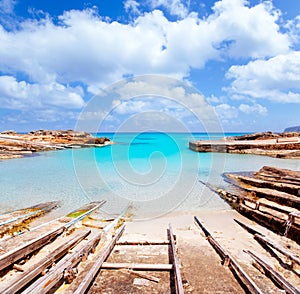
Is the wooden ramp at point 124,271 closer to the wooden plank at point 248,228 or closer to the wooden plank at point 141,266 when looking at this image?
the wooden plank at point 141,266

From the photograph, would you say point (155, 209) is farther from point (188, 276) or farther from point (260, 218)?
point (188, 276)

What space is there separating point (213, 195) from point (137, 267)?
928 cm

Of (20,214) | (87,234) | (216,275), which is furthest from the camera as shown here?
(20,214)

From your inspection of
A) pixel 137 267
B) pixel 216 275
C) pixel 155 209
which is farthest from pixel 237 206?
pixel 137 267

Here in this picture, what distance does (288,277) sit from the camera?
4520 mm

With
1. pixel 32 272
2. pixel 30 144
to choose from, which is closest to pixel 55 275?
pixel 32 272

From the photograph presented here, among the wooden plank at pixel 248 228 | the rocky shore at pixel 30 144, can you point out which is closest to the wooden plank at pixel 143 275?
the wooden plank at pixel 248 228

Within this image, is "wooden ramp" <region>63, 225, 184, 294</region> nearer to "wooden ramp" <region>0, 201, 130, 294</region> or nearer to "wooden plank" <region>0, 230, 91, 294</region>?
"wooden ramp" <region>0, 201, 130, 294</region>

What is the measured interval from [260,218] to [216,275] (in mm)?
5005

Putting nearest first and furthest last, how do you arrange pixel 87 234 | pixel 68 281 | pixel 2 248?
pixel 68 281, pixel 2 248, pixel 87 234

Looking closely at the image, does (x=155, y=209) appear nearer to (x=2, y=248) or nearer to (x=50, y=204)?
(x=50, y=204)

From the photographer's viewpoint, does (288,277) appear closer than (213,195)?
Yes

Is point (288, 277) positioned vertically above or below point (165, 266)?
below

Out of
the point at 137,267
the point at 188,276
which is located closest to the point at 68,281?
the point at 137,267
